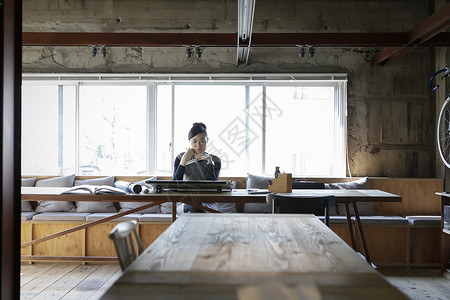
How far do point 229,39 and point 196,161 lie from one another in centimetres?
143

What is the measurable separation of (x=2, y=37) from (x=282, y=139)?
14.0ft

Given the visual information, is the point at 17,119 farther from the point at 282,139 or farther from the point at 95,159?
the point at 282,139

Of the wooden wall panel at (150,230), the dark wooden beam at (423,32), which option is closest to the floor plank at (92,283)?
the wooden wall panel at (150,230)

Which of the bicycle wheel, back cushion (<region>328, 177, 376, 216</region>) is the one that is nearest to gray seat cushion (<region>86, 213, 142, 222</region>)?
back cushion (<region>328, 177, 376, 216</region>)

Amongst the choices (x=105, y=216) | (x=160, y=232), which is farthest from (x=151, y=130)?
(x=160, y=232)

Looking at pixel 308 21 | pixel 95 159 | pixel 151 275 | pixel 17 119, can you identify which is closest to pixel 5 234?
pixel 17 119

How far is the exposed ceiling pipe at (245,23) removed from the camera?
326cm

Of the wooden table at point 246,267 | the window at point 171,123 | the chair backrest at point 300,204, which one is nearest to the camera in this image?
the wooden table at point 246,267

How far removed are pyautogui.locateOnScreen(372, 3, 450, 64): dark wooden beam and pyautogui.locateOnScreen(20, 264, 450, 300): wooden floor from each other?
242 cm

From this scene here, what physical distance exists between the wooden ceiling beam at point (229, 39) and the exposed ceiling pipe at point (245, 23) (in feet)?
0.59

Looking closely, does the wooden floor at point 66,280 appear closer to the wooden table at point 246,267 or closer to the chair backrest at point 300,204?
the chair backrest at point 300,204

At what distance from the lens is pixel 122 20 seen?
5875 millimetres

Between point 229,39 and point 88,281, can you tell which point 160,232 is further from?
point 229,39

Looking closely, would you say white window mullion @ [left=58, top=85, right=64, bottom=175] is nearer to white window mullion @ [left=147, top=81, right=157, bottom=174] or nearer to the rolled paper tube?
white window mullion @ [left=147, top=81, right=157, bottom=174]
